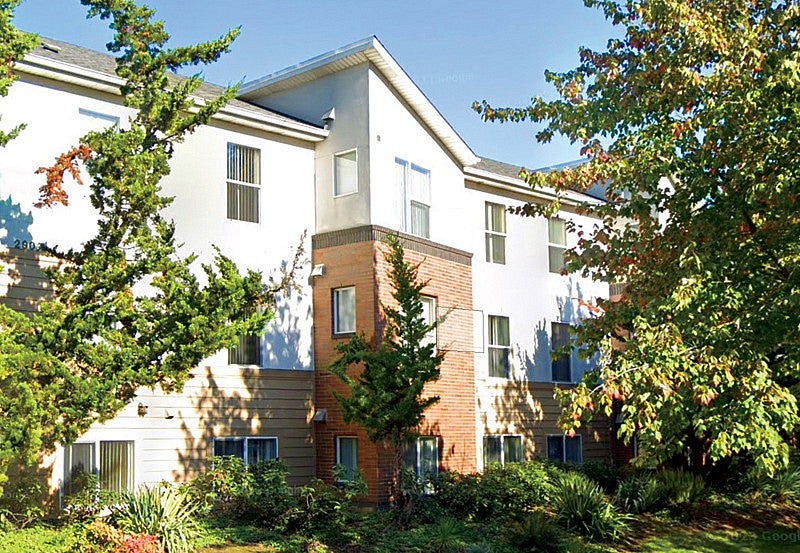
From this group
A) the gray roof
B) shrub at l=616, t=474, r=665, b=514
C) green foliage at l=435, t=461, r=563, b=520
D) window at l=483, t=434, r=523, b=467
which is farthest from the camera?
window at l=483, t=434, r=523, b=467

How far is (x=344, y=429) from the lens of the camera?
71.7 feet

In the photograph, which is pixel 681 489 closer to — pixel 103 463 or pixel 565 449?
pixel 565 449

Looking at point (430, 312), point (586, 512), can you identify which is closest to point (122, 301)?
point (430, 312)

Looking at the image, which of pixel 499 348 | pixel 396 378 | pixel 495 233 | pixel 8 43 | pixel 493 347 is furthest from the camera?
pixel 495 233

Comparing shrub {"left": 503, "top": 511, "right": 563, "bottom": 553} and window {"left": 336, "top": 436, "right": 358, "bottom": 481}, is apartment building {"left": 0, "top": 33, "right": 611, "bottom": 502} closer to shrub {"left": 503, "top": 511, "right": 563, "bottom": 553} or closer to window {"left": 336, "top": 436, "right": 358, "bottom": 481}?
window {"left": 336, "top": 436, "right": 358, "bottom": 481}

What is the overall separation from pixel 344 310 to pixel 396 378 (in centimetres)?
412

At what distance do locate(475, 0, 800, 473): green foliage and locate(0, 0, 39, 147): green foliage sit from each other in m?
7.83

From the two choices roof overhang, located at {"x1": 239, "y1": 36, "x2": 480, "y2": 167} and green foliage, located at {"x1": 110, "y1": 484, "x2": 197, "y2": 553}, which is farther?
roof overhang, located at {"x1": 239, "y1": 36, "x2": 480, "y2": 167}

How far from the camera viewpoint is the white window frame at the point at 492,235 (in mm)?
27234

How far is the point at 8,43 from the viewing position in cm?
1483

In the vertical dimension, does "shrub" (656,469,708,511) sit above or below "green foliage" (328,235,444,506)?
below

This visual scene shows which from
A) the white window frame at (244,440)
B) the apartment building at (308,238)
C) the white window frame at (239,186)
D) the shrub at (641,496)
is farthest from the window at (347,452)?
the shrub at (641,496)

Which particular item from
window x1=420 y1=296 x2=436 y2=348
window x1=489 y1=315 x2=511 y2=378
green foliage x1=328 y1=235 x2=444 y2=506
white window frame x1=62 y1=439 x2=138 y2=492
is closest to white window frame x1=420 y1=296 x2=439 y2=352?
window x1=420 y1=296 x2=436 y2=348

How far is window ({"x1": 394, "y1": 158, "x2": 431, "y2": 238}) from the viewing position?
23.2 meters
